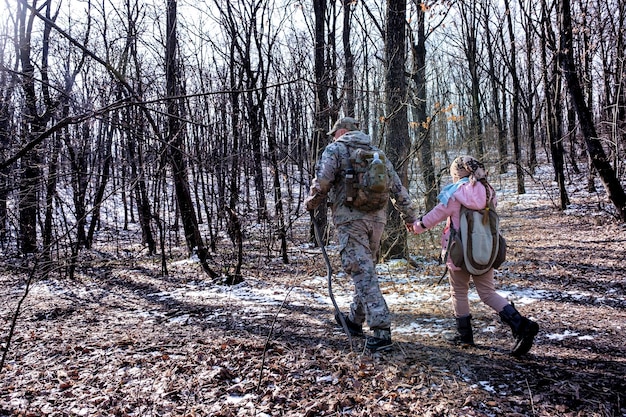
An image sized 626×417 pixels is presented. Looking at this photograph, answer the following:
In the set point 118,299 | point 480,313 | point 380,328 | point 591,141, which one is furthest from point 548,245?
point 118,299

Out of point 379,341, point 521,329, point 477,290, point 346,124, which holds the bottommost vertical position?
point 379,341

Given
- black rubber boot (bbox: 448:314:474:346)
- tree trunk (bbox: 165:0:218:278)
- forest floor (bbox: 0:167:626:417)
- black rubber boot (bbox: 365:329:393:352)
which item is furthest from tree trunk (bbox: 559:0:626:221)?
tree trunk (bbox: 165:0:218:278)

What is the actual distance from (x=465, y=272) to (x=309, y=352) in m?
1.55

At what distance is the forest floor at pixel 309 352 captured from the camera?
2.82 metres

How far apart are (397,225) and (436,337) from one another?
11.9 feet

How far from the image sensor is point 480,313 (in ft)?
15.9

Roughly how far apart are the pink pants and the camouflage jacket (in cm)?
69

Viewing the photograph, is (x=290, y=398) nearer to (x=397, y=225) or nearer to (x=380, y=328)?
(x=380, y=328)

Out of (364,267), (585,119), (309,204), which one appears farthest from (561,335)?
(585,119)

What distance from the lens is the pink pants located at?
11.2 ft

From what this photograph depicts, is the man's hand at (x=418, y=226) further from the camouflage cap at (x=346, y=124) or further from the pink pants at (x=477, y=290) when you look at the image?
the camouflage cap at (x=346, y=124)

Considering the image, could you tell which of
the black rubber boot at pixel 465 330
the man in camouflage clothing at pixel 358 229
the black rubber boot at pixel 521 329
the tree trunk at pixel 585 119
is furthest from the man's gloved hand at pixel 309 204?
the tree trunk at pixel 585 119

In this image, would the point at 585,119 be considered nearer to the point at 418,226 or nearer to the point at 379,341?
the point at 418,226

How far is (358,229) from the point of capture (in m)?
3.77
